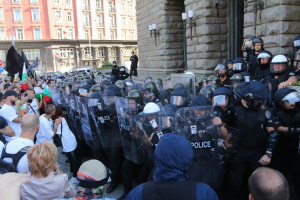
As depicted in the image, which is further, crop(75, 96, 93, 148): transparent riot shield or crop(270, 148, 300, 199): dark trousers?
crop(75, 96, 93, 148): transparent riot shield

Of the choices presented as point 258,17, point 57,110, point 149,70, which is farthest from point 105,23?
point 57,110

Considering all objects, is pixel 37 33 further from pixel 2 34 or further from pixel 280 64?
pixel 280 64

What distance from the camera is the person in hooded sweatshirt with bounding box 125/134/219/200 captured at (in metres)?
1.58

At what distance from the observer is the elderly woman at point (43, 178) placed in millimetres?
1922

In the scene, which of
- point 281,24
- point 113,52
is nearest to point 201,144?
point 281,24

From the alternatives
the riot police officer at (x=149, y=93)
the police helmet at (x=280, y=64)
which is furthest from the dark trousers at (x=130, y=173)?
the police helmet at (x=280, y=64)

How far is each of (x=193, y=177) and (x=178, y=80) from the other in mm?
3819

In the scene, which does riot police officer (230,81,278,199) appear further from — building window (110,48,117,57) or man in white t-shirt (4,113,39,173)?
building window (110,48,117,57)

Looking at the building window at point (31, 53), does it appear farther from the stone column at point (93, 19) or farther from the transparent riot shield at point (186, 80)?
the transparent riot shield at point (186, 80)

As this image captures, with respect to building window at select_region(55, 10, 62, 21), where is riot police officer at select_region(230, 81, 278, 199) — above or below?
below

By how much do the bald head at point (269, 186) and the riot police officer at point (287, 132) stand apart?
1.83 m

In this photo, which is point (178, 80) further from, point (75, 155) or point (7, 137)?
point (7, 137)

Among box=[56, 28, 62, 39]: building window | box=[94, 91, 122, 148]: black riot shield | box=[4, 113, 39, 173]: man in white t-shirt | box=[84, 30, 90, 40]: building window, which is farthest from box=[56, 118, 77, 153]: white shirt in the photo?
box=[84, 30, 90, 40]: building window

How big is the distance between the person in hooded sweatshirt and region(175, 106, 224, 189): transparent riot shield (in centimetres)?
101
